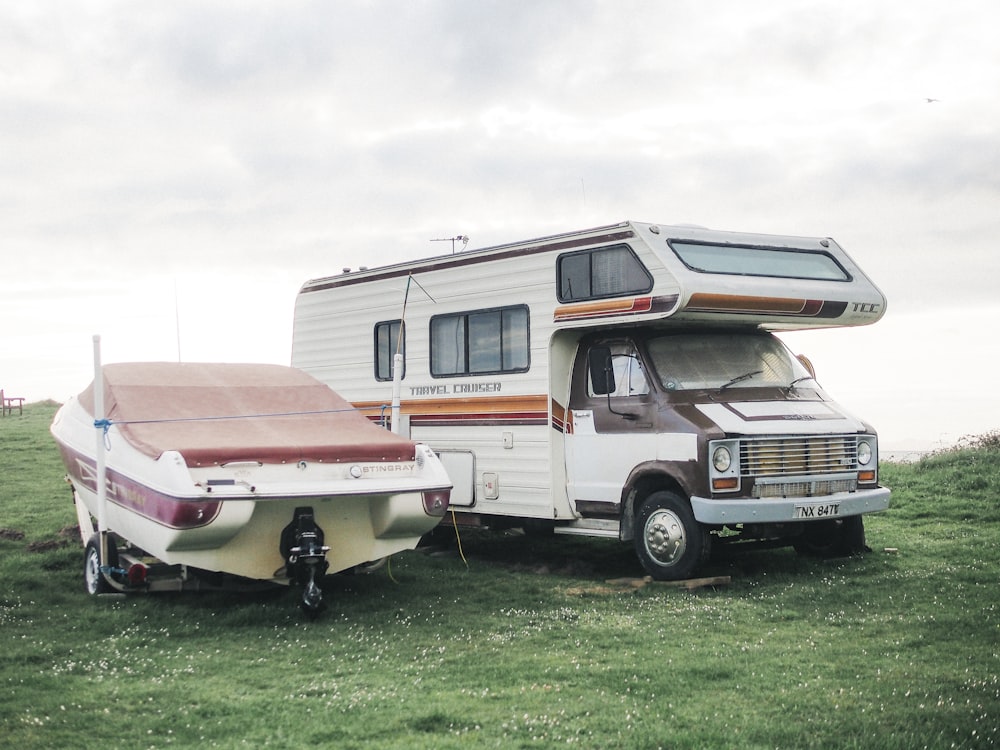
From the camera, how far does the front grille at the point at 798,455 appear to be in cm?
1073

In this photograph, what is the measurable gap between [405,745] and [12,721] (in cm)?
239

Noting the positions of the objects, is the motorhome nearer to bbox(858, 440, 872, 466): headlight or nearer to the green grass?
bbox(858, 440, 872, 466): headlight

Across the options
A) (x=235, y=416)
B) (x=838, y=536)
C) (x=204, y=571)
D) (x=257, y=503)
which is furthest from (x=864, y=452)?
(x=204, y=571)

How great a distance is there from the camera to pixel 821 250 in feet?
41.1

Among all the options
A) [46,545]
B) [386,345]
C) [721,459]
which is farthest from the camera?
[386,345]

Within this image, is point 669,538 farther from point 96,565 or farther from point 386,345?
point 96,565

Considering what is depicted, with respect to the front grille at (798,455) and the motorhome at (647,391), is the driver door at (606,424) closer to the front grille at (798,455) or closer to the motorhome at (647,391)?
the motorhome at (647,391)

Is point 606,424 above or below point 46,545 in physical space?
above

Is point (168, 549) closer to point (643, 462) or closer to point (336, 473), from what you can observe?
point (336, 473)

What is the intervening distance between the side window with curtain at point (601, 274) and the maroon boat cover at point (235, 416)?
2428 mm

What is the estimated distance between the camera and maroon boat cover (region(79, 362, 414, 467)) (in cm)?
980

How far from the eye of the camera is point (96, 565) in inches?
415

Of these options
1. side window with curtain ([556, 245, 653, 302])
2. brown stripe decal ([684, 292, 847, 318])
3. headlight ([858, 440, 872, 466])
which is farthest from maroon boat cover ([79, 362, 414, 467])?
headlight ([858, 440, 872, 466])

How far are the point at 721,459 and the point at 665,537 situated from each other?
3.26 ft
